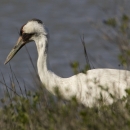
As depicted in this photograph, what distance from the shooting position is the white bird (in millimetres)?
7188

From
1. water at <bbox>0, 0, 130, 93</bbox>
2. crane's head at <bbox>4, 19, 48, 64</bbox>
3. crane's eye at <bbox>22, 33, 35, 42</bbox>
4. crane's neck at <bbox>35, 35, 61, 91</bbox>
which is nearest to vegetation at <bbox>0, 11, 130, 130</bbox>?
crane's neck at <bbox>35, 35, 61, 91</bbox>

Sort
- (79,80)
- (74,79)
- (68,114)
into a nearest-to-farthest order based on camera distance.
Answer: (68,114)
(79,80)
(74,79)

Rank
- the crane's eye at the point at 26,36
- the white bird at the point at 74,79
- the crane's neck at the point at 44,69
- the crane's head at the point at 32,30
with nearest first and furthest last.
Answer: the white bird at the point at 74,79 → the crane's neck at the point at 44,69 → the crane's head at the point at 32,30 → the crane's eye at the point at 26,36

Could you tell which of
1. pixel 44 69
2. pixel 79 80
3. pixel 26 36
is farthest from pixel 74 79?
pixel 26 36

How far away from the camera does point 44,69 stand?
785 cm

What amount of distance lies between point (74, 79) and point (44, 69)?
0.42m

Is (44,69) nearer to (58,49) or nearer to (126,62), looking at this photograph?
(126,62)

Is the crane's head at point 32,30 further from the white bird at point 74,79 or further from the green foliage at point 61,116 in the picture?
the green foliage at point 61,116

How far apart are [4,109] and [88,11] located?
9.71 m

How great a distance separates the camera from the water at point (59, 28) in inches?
515

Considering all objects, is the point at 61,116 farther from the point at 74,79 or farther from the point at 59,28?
the point at 59,28

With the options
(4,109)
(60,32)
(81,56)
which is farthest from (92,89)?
(60,32)

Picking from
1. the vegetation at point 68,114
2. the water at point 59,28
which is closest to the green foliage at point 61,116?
the vegetation at point 68,114

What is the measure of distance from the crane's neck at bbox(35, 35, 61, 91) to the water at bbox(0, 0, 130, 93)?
4.06 metres
